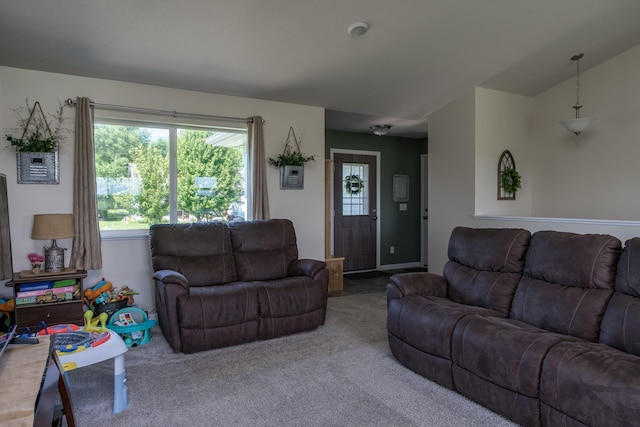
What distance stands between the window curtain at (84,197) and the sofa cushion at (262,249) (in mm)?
1221

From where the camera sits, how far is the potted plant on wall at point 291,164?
4.46 metres

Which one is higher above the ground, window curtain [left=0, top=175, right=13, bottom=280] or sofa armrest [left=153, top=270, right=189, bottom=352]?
window curtain [left=0, top=175, right=13, bottom=280]

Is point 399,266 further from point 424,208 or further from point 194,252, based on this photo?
point 194,252

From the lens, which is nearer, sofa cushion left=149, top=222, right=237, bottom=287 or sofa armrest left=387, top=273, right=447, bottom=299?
sofa armrest left=387, top=273, right=447, bottom=299

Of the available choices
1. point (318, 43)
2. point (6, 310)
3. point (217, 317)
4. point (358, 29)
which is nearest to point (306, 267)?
point (217, 317)

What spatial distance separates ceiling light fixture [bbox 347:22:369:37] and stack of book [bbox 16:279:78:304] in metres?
3.11

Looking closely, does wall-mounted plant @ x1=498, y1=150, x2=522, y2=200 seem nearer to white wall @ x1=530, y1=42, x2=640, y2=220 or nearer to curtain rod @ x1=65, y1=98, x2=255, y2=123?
white wall @ x1=530, y1=42, x2=640, y2=220

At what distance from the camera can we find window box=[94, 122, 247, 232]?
374 cm

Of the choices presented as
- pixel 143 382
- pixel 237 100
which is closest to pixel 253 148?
pixel 237 100

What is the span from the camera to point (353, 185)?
6422mm

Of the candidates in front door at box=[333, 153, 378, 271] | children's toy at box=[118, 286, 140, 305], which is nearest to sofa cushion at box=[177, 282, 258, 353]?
children's toy at box=[118, 286, 140, 305]

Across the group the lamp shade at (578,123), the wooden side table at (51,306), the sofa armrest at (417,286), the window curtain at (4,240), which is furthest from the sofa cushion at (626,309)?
the wooden side table at (51,306)

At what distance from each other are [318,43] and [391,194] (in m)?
3.78

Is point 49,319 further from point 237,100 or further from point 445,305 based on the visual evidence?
point 445,305
